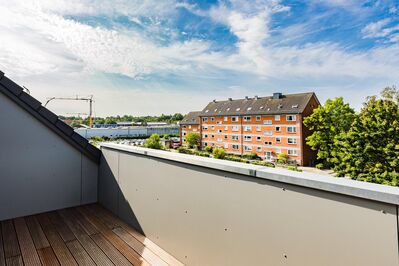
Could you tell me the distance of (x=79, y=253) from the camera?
1668 mm

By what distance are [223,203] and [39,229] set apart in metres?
2.02

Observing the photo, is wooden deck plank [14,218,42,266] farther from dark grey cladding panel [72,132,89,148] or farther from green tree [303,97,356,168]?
green tree [303,97,356,168]

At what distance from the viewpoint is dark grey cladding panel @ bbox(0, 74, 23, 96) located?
2172 mm

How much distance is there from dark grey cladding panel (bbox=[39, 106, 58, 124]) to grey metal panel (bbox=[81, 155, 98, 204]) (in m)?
0.58

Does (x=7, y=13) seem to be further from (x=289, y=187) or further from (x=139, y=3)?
(x=289, y=187)

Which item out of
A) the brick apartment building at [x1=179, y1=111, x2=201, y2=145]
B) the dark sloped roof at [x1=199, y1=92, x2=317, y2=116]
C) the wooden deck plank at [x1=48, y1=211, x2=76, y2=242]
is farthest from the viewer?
the brick apartment building at [x1=179, y1=111, x2=201, y2=145]

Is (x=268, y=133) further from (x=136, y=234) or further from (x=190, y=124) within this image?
(x=136, y=234)

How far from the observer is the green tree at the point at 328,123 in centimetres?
1791

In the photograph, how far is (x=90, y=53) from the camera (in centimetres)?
529

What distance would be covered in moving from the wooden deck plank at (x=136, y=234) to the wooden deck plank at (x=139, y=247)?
29 millimetres

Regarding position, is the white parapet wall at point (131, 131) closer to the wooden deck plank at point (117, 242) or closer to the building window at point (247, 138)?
the building window at point (247, 138)

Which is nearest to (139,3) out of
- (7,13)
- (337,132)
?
(7,13)

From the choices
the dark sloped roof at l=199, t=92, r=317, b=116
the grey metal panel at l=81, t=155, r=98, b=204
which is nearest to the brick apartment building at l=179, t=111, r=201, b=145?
the dark sloped roof at l=199, t=92, r=317, b=116

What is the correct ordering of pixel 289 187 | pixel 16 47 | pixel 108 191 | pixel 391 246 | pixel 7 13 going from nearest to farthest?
pixel 391 246, pixel 289 187, pixel 108 191, pixel 7 13, pixel 16 47
